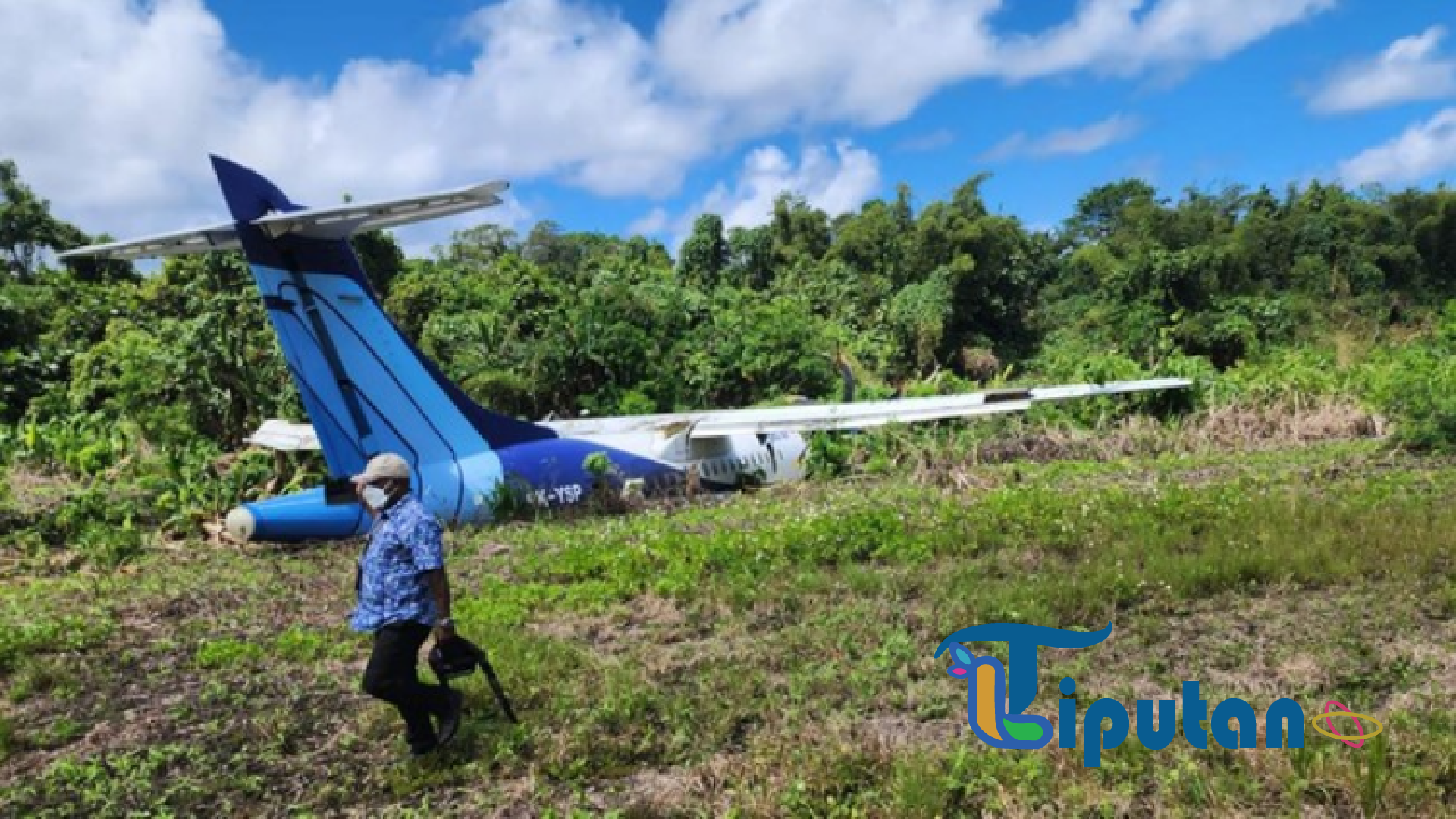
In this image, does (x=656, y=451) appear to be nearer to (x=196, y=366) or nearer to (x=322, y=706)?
(x=322, y=706)

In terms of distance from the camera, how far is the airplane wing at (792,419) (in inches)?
490

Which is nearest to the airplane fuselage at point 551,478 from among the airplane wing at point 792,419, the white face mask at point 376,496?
the airplane wing at point 792,419

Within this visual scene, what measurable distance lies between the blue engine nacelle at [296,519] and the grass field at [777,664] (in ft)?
0.95

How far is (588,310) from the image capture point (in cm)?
1873

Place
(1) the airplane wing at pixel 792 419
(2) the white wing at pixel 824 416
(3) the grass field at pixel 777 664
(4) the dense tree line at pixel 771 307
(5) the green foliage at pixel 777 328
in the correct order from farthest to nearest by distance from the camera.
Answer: (4) the dense tree line at pixel 771 307
(5) the green foliage at pixel 777 328
(2) the white wing at pixel 824 416
(1) the airplane wing at pixel 792 419
(3) the grass field at pixel 777 664

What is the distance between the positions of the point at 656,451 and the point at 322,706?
7123mm

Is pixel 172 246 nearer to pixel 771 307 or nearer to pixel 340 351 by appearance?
pixel 340 351

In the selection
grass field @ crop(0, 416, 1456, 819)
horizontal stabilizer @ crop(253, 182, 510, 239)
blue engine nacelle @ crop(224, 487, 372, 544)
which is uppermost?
horizontal stabilizer @ crop(253, 182, 510, 239)

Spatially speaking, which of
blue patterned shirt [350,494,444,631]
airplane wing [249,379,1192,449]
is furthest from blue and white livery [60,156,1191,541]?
blue patterned shirt [350,494,444,631]

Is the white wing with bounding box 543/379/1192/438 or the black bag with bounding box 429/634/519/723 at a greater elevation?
the white wing with bounding box 543/379/1192/438

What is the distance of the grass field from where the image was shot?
419cm

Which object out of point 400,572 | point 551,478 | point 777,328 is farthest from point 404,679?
point 777,328

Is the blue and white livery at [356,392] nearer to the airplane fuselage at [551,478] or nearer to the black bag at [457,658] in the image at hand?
the airplane fuselage at [551,478]

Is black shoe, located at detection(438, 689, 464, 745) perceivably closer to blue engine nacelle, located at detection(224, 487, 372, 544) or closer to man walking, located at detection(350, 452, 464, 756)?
man walking, located at detection(350, 452, 464, 756)
